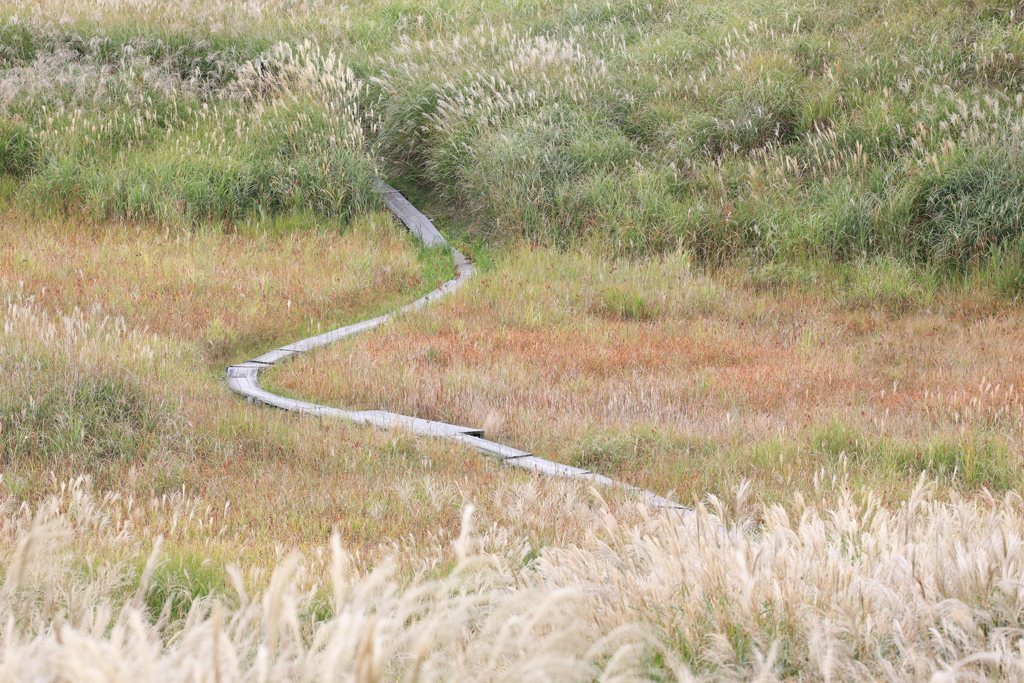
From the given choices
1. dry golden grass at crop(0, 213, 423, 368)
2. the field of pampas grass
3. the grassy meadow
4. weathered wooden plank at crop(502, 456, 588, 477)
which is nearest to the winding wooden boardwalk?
weathered wooden plank at crop(502, 456, 588, 477)

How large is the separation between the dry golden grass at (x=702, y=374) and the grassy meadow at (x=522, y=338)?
0.04 meters

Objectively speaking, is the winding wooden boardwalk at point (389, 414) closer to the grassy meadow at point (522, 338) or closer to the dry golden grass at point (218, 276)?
the grassy meadow at point (522, 338)

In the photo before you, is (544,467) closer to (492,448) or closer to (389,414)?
(492,448)

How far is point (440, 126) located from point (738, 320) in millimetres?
5561

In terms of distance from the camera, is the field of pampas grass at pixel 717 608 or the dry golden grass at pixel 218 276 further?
the dry golden grass at pixel 218 276

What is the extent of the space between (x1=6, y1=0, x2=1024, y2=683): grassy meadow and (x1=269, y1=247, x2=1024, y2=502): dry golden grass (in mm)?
35

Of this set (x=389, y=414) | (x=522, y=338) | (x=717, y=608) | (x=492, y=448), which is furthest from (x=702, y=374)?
(x=717, y=608)

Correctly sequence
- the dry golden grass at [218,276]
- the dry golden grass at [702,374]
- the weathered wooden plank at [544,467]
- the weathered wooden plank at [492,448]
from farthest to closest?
the dry golden grass at [218,276] < the weathered wooden plank at [492,448] < the dry golden grass at [702,374] < the weathered wooden plank at [544,467]

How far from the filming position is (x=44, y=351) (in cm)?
568

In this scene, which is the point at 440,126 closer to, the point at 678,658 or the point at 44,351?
the point at 44,351

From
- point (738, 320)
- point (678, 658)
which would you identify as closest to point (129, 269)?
point (738, 320)

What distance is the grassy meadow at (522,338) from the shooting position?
246 cm

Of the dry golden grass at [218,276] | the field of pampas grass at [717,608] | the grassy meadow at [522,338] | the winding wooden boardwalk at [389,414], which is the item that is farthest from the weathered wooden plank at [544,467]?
the dry golden grass at [218,276]

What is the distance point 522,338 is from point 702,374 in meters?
1.58
